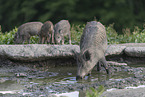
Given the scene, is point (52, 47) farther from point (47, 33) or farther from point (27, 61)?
point (47, 33)

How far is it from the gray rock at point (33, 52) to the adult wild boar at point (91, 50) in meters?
0.71

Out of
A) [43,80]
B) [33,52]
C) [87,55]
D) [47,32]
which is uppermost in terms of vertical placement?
[47,32]

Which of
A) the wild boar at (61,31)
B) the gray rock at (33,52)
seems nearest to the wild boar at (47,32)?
the wild boar at (61,31)

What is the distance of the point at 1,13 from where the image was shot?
16250mm

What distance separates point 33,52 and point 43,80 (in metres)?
1.48

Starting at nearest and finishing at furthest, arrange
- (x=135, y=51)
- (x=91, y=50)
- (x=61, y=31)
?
(x=91, y=50) < (x=135, y=51) < (x=61, y=31)

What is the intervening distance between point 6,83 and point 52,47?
6.88 ft

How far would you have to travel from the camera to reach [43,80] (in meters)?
6.41

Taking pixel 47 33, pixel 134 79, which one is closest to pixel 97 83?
pixel 134 79

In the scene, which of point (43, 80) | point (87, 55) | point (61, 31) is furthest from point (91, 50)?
point (61, 31)

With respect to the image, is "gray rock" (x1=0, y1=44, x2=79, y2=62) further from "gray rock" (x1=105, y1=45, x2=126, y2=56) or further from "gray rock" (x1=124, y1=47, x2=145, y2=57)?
"gray rock" (x1=124, y1=47, x2=145, y2=57)

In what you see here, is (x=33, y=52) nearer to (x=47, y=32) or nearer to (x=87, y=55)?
(x=87, y=55)

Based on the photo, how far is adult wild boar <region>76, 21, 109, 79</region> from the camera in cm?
638

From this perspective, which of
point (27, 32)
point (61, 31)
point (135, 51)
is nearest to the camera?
point (135, 51)
